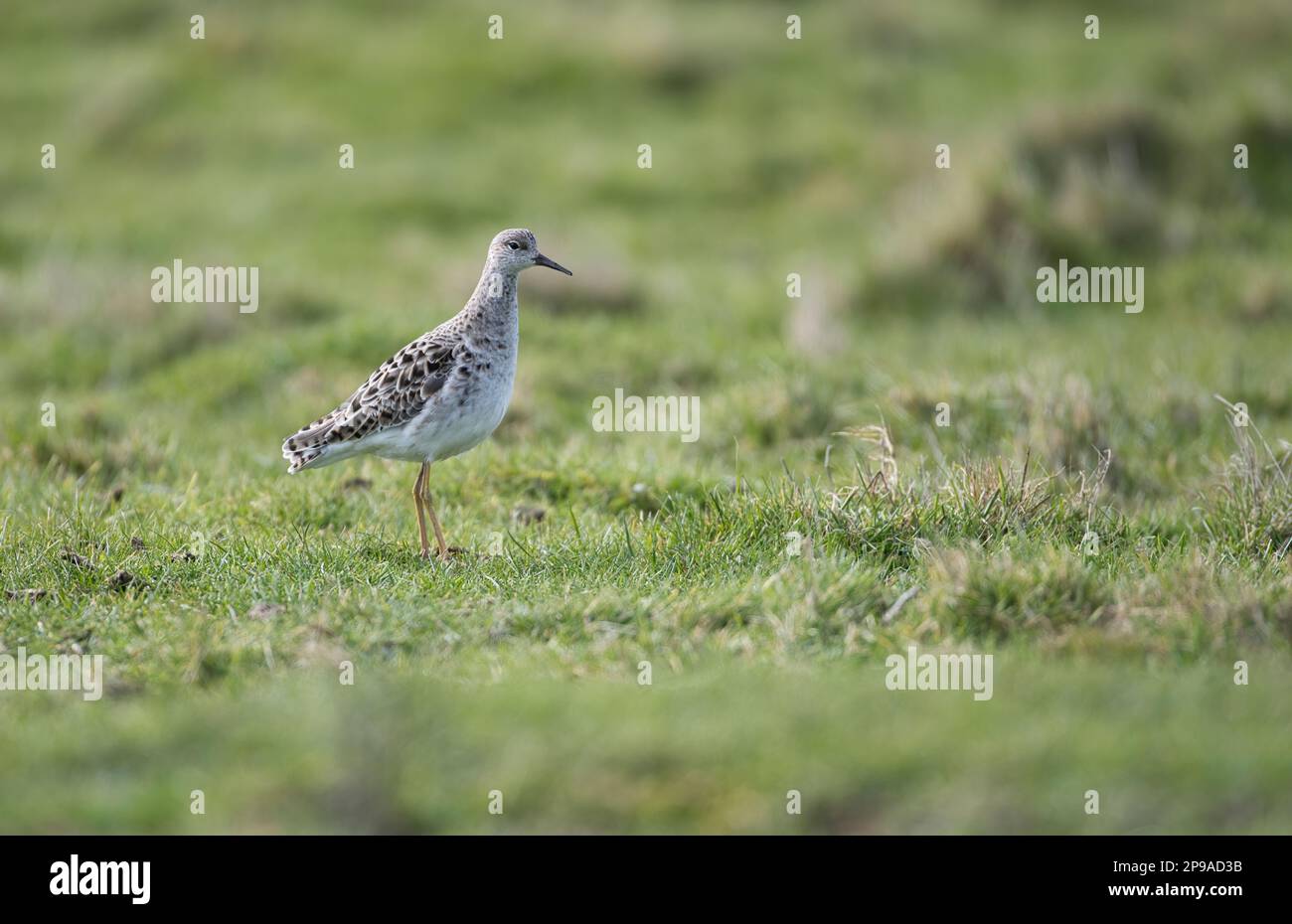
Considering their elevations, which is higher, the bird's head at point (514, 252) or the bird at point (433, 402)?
the bird's head at point (514, 252)

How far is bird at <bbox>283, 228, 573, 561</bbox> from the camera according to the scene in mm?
7922

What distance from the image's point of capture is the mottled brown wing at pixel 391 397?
315 inches

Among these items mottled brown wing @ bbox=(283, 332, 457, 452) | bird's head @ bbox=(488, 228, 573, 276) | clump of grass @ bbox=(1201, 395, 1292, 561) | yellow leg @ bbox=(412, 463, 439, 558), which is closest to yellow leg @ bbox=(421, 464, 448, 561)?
yellow leg @ bbox=(412, 463, 439, 558)

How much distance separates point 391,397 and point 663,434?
10.2ft

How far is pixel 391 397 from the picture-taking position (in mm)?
8062

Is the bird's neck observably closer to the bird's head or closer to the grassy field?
the bird's head

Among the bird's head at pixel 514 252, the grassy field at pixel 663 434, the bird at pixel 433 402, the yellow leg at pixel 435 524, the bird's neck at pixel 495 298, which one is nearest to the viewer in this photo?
the grassy field at pixel 663 434

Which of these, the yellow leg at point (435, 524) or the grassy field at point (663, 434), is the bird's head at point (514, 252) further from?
the grassy field at point (663, 434)

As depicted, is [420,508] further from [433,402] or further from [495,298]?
[495,298]

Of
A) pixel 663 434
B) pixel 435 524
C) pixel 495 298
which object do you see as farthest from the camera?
pixel 663 434

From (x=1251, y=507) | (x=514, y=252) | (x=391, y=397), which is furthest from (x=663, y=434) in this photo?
(x=1251, y=507)

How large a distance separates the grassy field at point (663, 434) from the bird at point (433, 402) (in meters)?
0.50

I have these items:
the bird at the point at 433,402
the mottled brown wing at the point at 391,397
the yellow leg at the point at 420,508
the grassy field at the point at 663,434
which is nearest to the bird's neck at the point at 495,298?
the bird at the point at 433,402

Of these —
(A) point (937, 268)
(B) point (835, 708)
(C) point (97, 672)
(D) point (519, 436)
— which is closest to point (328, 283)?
(D) point (519, 436)
